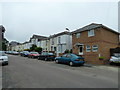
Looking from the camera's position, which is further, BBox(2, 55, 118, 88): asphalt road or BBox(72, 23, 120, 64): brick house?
BBox(72, 23, 120, 64): brick house

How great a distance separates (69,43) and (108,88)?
25609 millimetres

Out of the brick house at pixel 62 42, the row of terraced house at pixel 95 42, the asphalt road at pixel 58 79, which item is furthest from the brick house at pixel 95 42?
the asphalt road at pixel 58 79

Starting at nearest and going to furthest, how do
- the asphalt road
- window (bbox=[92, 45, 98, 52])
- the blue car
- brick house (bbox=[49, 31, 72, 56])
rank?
the asphalt road
the blue car
window (bbox=[92, 45, 98, 52])
brick house (bbox=[49, 31, 72, 56])

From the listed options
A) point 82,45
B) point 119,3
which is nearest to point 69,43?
point 82,45

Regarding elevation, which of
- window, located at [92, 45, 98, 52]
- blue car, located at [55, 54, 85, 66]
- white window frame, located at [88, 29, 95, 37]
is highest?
white window frame, located at [88, 29, 95, 37]

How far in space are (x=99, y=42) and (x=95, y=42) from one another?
0.80 metres

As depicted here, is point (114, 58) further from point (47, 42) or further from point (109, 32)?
point (47, 42)

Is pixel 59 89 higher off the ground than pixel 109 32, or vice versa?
pixel 109 32

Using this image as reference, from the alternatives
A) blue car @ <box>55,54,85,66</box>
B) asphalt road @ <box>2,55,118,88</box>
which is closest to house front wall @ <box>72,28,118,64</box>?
blue car @ <box>55,54,85,66</box>

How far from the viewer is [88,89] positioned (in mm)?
5273

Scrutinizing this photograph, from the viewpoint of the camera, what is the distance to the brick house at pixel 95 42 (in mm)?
17734

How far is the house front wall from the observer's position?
17.2 meters

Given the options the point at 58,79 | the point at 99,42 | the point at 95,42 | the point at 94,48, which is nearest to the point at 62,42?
the point at 94,48

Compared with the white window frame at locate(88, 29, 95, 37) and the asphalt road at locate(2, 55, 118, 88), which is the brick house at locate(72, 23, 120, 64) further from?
the asphalt road at locate(2, 55, 118, 88)
